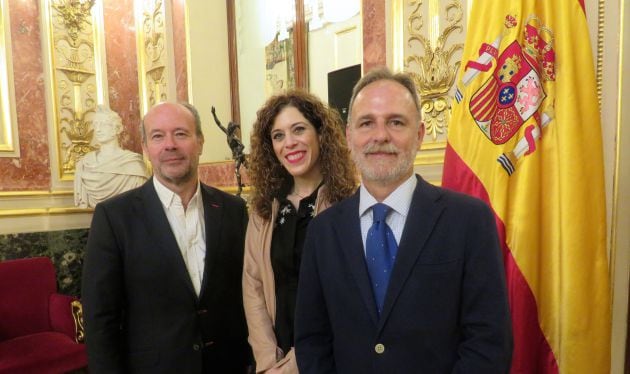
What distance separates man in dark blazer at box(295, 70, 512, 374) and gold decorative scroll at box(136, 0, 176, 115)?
385 centimetres

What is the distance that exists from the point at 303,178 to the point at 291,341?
0.60m

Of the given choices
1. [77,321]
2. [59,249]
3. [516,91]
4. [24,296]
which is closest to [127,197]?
[516,91]

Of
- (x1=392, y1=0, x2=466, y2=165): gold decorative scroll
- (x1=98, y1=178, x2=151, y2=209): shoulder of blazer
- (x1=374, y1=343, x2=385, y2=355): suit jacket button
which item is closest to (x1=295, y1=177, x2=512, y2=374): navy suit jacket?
(x1=374, y1=343, x2=385, y2=355): suit jacket button

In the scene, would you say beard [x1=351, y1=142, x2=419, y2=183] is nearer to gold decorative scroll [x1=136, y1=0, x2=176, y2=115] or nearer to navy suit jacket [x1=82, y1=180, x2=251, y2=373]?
navy suit jacket [x1=82, y1=180, x2=251, y2=373]

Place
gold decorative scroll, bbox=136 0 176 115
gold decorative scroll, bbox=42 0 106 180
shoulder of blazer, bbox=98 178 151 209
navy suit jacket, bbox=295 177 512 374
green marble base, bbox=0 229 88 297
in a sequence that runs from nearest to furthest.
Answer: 1. navy suit jacket, bbox=295 177 512 374
2. shoulder of blazer, bbox=98 178 151 209
3. green marble base, bbox=0 229 88 297
4. gold decorative scroll, bbox=42 0 106 180
5. gold decorative scroll, bbox=136 0 176 115

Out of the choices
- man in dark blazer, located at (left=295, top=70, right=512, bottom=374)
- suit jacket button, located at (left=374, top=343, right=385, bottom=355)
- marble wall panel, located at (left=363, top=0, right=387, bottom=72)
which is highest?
marble wall panel, located at (left=363, top=0, right=387, bottom=72)

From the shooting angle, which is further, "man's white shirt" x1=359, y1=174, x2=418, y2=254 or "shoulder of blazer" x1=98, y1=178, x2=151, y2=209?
"shoulder of blazer" x1=98, y1=178, x2=151, y2=209

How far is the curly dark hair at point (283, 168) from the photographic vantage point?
1.68 meters

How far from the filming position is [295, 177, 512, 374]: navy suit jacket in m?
1.10

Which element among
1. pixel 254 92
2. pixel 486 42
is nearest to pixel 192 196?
pixel 486 42

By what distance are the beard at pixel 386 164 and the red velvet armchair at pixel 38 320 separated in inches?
111

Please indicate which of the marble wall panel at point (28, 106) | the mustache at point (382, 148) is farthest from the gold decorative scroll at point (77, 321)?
the mustache at point (382, 148)

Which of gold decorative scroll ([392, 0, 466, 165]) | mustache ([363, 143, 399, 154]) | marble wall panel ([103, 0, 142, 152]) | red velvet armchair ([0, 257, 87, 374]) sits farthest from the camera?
marble wall panel ([103, 0, 142, 152])

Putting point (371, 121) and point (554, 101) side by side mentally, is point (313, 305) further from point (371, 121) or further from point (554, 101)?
point (554, 101)
